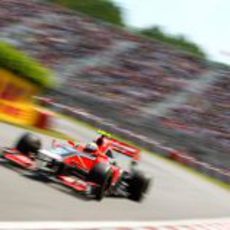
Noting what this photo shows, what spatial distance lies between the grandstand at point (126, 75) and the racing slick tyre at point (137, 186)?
1490 cm

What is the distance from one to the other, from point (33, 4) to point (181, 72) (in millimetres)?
11207

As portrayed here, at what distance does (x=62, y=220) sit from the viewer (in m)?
7.26

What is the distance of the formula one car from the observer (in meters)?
9.23

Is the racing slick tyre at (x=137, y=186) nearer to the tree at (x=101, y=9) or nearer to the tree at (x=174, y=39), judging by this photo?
the tree at (x=101, y=9)

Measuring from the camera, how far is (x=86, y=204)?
348 inches

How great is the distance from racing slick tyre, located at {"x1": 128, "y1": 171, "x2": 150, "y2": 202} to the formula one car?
437 millimetres

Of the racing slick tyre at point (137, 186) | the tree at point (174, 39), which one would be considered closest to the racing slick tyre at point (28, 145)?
the racing slick tyre at point (137, 186)

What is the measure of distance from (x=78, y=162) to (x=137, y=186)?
1659mm

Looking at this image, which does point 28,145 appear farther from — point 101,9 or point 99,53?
point 101,9

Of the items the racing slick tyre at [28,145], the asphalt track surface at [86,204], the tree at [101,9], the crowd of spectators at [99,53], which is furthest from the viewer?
the tree at [101,9]

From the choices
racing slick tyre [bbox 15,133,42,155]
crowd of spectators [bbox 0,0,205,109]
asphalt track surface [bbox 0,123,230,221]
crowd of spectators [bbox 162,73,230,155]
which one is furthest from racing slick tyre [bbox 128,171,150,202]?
crowd of spectators [bbox 0,0,205,109]

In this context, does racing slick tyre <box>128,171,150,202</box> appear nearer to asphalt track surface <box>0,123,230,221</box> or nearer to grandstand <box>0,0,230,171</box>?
asphalt track surface <box>0,123,230,221</box>

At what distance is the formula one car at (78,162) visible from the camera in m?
9.23

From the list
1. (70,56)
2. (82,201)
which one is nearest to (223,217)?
(82,201)
